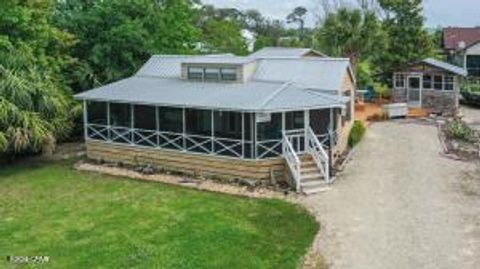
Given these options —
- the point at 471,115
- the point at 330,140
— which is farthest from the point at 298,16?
the point at 330,140

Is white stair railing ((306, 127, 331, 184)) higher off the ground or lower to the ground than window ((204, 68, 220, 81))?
lower

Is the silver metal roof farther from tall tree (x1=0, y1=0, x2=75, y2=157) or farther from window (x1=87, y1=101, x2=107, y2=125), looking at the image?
tall tree (x1=0, y1=0, x2=75, y2=157)

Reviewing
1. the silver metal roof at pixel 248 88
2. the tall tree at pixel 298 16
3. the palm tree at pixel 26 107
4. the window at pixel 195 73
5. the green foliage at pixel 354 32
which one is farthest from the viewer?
the tall tree at pixel 298 16

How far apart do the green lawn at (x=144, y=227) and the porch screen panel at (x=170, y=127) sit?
88.7 inches

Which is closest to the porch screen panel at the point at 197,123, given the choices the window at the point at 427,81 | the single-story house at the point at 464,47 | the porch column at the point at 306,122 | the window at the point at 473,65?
the porch column at the point at 306,122

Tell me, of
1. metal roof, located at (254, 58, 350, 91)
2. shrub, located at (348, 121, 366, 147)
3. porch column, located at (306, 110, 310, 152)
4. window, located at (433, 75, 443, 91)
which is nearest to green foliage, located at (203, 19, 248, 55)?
window, located at (433, 75, 443, 91)

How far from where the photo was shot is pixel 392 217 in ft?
67.0

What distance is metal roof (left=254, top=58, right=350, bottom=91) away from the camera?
28.4m

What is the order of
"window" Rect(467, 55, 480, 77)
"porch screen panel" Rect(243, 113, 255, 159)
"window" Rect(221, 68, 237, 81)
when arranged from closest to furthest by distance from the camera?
"porch screen panel" Rect(243, 113, 255, 159) < "window" Rect(221, 68, 237, 81) < "window" Rect(467, 55, 480, 77)

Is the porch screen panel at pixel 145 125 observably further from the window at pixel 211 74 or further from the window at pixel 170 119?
the window at pixel 211 74

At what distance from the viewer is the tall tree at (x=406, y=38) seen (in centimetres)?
4631

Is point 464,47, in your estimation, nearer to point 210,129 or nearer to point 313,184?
point 210,129

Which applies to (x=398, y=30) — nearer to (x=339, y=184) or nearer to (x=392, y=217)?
(x=339, y=184)

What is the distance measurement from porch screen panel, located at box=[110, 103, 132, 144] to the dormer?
10.5ft
